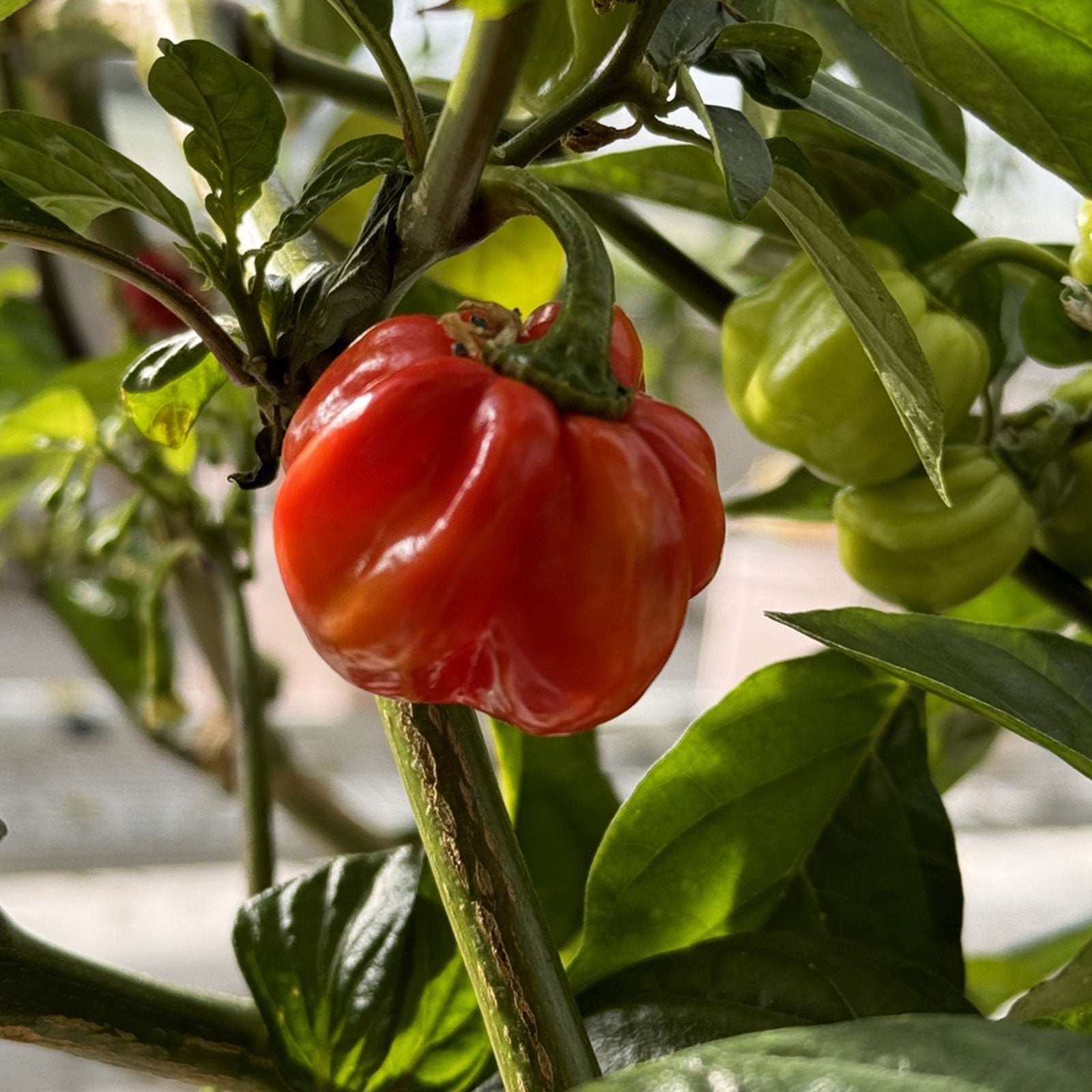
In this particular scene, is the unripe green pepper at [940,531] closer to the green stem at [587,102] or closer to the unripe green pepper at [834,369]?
the unripe green pepper at [834,369]

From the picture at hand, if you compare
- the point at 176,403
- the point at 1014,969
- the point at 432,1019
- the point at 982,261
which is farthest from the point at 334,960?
the point at 1014,969

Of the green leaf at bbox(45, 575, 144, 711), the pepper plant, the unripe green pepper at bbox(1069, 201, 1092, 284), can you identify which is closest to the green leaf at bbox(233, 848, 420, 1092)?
the pepper plant

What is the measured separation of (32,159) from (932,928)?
26cm

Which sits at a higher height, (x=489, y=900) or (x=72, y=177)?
(x=72, y=177)

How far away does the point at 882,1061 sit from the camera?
0.52ft

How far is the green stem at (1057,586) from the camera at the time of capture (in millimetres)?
361

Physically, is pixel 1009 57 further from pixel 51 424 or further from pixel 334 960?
pixel 51 424

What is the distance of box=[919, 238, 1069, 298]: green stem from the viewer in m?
0.35

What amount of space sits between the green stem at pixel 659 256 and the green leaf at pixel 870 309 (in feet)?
0.43

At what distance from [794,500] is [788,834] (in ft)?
0.48

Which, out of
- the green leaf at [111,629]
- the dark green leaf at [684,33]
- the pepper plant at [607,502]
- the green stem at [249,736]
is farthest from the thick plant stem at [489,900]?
the green leaf at [111,629]

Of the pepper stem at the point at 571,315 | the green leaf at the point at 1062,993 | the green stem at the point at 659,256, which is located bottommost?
the green leaf at the point at 1062,993

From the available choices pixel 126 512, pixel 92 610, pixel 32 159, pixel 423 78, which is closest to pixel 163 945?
pixel 92 610

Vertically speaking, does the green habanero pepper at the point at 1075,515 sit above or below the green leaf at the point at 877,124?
below
